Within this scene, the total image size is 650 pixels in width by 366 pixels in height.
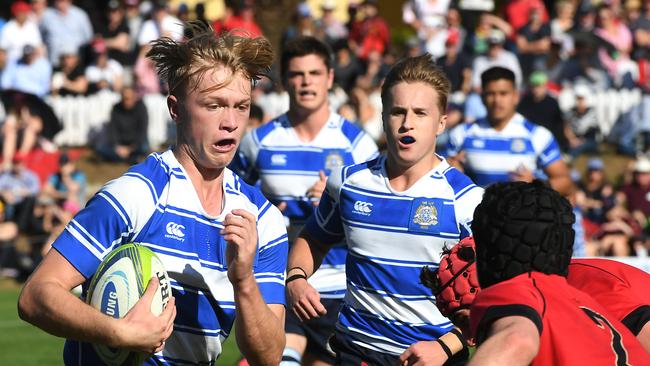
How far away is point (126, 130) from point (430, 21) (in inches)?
228

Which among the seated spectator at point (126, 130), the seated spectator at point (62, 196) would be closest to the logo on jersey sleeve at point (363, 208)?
the seated spectator at point (62, 196)

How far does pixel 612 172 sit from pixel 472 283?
49.0 ft

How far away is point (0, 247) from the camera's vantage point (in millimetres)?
14375

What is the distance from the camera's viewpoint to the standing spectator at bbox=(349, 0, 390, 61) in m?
20.4

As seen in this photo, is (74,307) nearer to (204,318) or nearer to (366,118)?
(204,318)

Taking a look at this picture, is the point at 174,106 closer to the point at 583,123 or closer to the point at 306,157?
the point at 306,157

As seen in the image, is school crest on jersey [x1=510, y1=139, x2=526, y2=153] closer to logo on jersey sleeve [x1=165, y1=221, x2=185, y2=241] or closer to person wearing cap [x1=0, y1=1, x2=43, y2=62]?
logo on jersey sleeve [x1=165, y1=221, x2=185, y2=241]

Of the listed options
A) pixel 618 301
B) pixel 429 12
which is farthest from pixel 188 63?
pixel 429 12

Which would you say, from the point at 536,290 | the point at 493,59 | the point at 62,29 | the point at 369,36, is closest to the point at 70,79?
the point at 62,29

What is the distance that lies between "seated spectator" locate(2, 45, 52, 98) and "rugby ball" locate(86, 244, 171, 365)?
14028 mm

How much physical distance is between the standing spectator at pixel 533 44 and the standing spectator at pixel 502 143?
9.24 metres

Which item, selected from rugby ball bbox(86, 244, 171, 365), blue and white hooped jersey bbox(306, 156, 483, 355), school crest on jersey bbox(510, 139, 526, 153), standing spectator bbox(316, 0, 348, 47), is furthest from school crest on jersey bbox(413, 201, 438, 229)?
standing spectator bbox(316, 0, 348, 47)

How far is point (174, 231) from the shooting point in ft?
14.5

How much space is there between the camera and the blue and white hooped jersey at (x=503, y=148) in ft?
31.8
